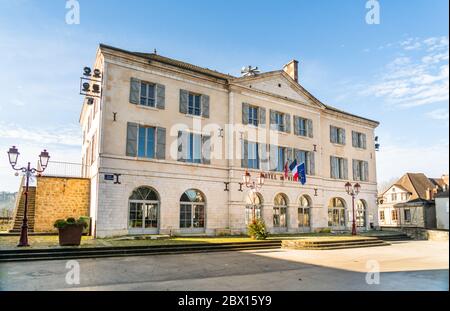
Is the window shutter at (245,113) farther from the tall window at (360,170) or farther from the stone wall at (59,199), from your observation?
the tall window at (360,170)

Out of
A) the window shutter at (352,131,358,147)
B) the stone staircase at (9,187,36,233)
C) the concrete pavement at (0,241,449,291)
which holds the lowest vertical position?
the concrete pavement at (0,241,449,291)

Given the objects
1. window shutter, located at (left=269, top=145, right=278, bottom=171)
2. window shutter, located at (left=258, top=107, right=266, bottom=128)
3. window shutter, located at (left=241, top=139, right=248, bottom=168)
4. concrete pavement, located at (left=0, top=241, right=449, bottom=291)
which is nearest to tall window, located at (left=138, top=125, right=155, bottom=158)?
window shutter, located at (left=241, top=139, right=248, bottom=168)

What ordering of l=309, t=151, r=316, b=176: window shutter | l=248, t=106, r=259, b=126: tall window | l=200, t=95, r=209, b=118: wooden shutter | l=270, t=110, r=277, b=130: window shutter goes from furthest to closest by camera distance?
1. l=309, t=151, r=316, b=176: window shutter
2. l=270, t=110, r=277, b=130: window shutter
3. l=248, t=106, r=259, b=126: tall window
4. l=200, t=95, r=209, b=118: wooden shutter

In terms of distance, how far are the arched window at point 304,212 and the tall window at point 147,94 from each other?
12114 mm

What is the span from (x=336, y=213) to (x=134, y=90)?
17.2m

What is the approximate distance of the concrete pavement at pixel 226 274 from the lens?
6.96 metres

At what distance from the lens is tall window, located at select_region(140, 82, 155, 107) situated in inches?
702

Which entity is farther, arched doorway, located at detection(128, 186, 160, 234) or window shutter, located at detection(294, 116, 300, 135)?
window shutter, located at detection(294, 116, 300, 135)

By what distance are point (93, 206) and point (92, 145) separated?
3932mm

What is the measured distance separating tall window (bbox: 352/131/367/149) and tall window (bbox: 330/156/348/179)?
207 cm

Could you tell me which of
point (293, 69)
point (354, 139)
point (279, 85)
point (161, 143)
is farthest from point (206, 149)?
point (354, 139)

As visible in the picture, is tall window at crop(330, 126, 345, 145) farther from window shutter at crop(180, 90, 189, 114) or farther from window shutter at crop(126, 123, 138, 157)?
window shutter at crop(126, 123, 138, 157)

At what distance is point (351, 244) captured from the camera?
651 inches
